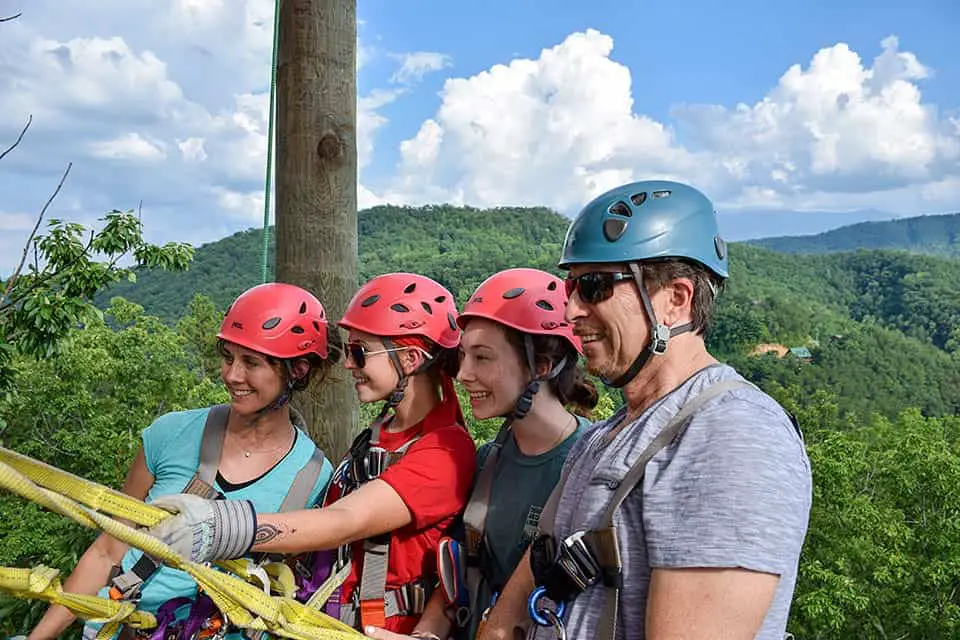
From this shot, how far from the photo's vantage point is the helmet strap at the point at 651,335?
84.1 inches

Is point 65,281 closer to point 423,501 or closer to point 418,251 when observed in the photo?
point 423,501

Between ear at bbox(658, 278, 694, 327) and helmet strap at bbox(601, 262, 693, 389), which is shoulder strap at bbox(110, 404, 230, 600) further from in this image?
ear at bbox(658, 278, 694, 327)

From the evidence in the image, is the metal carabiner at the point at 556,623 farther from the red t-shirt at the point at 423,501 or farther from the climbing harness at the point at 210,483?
the climbing harness at the point at 210,483

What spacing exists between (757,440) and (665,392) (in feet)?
1.07

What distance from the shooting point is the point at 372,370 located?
3215 mm

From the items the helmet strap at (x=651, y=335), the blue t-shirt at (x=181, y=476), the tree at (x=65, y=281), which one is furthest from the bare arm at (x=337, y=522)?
the tree at (x=65, y=281)

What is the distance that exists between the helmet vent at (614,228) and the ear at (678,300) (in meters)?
0.17

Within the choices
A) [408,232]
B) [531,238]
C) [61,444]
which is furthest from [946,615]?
[531,238]

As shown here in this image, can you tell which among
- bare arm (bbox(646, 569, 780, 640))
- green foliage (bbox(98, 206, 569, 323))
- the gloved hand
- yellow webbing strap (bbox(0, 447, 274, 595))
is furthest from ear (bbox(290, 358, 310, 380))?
green foliage (bbox(98, 206, 569, 323))

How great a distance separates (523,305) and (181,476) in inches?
53.5

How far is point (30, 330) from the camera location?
9773 millimetres

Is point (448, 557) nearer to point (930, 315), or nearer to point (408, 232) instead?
point (408, 232)

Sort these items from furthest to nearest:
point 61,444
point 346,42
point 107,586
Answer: point 61,444
point 346,42
point 107,586

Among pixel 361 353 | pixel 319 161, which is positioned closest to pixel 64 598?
pixel 361 353
